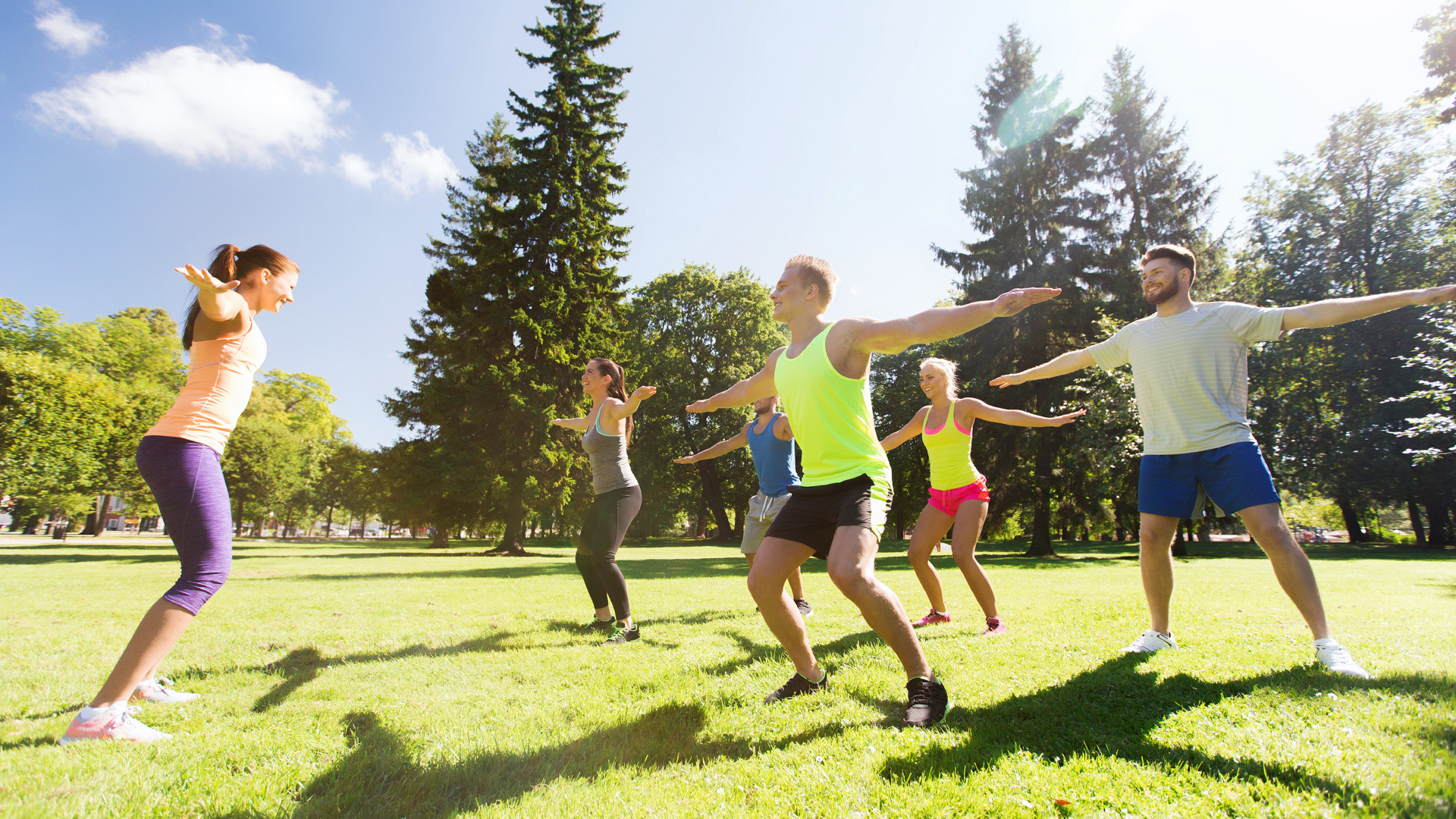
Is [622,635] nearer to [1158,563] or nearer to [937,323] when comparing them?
[937,323]

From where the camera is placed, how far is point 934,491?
19.0ft

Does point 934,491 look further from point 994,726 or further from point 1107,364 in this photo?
point 994,726

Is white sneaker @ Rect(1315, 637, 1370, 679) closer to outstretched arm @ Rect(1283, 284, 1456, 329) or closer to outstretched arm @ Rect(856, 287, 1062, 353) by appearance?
outstretched arm @ Rect(1283, 284, 1456, 329)

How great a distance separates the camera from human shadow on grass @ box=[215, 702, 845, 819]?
2.31m

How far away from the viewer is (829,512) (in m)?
3.31

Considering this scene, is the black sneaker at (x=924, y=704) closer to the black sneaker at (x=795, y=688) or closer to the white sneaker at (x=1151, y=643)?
the black sneaker at (x=795, y=688)

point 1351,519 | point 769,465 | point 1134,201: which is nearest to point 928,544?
point 769,465

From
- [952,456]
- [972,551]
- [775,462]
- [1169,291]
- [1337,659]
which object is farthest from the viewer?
[775,462]

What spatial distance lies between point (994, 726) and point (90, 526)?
57.1 metres

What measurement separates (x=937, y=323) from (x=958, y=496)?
9.78 ft

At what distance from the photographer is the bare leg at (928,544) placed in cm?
552

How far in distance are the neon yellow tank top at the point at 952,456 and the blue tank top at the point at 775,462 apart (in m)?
1.40

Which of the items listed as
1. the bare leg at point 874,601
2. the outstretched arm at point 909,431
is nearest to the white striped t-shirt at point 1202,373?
the outstretched arm at point 909,431

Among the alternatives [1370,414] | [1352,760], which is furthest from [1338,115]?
[1352,760]
